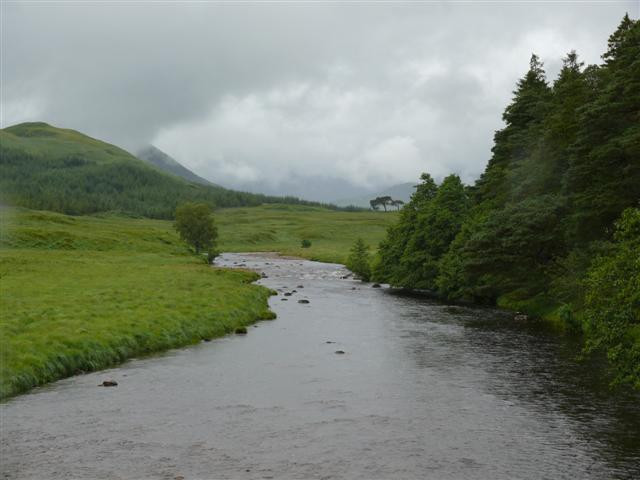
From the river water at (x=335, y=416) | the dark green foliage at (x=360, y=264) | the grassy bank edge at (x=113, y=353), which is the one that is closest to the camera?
the river water at (x=335, y=416)

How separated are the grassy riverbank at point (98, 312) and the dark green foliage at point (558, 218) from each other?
25.1 m

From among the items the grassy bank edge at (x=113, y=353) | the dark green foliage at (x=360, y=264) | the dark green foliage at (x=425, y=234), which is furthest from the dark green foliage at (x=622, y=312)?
the dark green foliage at (x=360, y=264)

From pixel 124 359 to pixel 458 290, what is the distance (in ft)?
156

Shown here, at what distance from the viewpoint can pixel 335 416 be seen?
26.8m

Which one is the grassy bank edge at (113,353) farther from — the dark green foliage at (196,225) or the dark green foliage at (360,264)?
the dark green foliage at (196,225)

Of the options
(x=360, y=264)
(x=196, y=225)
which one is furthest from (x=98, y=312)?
(x=196, y=225)

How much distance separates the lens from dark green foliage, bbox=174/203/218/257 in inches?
5645

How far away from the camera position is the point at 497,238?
6216cm

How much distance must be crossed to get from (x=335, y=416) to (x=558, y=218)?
40963 mm

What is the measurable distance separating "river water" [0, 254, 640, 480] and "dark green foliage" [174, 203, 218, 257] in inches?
4015

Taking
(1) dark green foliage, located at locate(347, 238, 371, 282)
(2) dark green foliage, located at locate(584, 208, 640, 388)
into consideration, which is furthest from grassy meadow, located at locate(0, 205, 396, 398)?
(2) dark green foliage, located at locate(584, 208, 640, 388)

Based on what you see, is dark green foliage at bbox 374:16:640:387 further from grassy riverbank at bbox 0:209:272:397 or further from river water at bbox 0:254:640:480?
grassy riverbank at bbox 0:209:272:397

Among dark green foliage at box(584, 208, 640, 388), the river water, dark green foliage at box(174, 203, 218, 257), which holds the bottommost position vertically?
the river water

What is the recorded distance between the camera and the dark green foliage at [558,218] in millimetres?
29111
